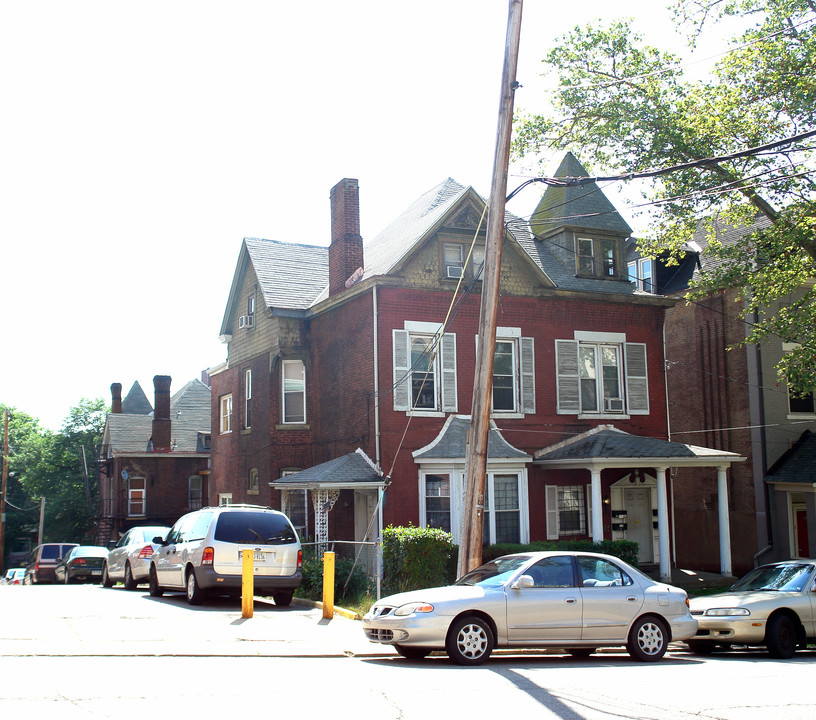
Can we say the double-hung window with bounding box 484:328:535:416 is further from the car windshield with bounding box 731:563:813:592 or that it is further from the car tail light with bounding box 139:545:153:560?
the car windshield with bounding box 731:563:813:592

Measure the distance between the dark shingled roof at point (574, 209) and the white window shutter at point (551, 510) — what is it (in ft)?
23.7

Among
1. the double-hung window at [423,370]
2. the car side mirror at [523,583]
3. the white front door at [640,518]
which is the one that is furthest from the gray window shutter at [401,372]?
the car side mirror at [523,583]

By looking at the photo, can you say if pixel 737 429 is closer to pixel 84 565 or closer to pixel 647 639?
pixel 647 639

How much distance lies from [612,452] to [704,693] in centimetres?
1252

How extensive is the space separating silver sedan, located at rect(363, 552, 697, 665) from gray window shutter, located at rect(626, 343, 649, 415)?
12930 millimetres

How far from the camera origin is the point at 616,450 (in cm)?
2144

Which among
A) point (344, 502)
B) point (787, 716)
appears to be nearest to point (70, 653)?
point (787, 716)

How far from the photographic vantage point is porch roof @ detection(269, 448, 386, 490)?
20.5 m

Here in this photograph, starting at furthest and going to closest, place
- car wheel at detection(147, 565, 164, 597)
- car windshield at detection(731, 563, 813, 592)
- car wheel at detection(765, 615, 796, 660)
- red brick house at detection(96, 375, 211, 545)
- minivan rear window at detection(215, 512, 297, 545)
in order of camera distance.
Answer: red brick house at detection(96, 375, 211, 545), car wheel at detection(147, 565, 164, 597), minivan rear window at detection(215, 512, 297, 545), car windshield at detection(731, 563, 813, 592), car wheel at detection(765, 615, 796, 660)

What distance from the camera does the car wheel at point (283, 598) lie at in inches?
647

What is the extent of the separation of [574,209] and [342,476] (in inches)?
438

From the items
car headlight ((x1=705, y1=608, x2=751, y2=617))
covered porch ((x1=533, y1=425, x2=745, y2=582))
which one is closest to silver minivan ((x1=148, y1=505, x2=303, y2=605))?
car headlight ((x1=705, y1=608, x2=751, y2=617))

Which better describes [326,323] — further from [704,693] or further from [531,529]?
[704,693]

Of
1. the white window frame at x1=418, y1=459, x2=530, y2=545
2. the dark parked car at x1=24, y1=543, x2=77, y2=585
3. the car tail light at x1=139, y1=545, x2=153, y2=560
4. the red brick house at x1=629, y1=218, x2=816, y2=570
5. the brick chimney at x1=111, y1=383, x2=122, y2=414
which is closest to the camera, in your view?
the car tail light at x1=139, y1=545, x2=153, y2=560
